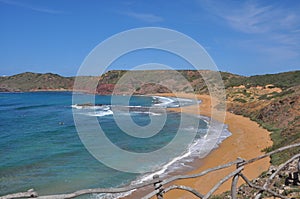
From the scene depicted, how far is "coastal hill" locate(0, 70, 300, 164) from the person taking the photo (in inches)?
1017

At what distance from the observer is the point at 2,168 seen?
1783 centimetres

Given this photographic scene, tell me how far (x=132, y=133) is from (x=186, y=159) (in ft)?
39.2

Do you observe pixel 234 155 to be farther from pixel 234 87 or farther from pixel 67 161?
pixel 234 87

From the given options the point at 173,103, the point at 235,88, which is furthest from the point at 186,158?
the point at 235,88

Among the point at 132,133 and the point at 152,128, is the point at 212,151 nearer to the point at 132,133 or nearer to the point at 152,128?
the point at 132,133

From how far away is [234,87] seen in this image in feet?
222

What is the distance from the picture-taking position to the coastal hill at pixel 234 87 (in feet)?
84.8

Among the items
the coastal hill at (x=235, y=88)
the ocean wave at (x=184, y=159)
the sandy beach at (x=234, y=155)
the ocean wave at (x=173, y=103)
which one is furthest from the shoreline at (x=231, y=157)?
the ocean wave at (x=173, y=103)

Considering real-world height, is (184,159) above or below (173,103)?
below

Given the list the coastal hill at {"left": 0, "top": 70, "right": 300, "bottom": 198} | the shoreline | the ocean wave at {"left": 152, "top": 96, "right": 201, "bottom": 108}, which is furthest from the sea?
the ocean wave at {"left": 152, "top": 96, "right": 201, "bottom": 108}

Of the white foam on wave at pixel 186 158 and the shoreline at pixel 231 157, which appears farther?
the white foam on wave at pixel 186 158

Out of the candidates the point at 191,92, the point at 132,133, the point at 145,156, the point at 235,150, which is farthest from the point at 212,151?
the point at 191,92

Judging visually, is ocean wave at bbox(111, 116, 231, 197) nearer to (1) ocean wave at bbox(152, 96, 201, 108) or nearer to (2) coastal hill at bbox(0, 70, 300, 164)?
(2) coastal hill at bbox(0, 70, 300, 164)

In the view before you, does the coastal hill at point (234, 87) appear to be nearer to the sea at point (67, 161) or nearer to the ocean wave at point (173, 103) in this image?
the sea at point (67, 161)
